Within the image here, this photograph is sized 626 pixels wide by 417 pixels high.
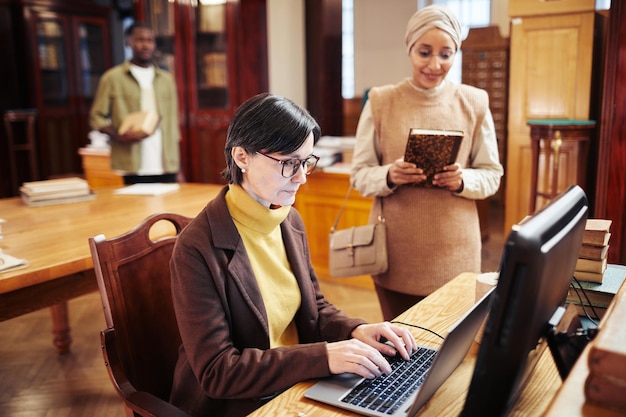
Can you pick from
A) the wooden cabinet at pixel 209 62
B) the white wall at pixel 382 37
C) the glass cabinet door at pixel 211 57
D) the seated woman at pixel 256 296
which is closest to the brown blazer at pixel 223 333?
the seated woman at pixel 256 296

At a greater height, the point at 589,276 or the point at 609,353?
the point at 609,353

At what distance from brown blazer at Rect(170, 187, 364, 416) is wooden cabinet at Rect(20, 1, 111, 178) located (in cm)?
677

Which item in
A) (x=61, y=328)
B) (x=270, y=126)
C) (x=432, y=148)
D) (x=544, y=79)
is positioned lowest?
(x=61, y=328)

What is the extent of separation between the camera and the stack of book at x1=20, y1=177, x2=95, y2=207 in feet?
9.20

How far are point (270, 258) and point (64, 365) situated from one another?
210cm

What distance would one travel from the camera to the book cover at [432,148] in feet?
5.90

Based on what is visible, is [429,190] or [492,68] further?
[492,68]

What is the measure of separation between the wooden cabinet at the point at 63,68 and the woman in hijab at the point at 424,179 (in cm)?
630

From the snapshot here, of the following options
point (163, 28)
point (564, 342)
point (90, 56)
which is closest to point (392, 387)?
point (564, 342)

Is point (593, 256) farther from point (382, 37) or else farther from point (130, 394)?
point (382, 37)

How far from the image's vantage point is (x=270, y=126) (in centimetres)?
125

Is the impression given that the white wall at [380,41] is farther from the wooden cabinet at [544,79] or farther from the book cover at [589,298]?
the book cover at [589,298]

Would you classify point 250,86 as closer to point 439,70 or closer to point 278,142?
point 439,70

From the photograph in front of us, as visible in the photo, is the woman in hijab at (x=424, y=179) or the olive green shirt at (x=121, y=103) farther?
the olive green shirt at (x=121, y=103)
